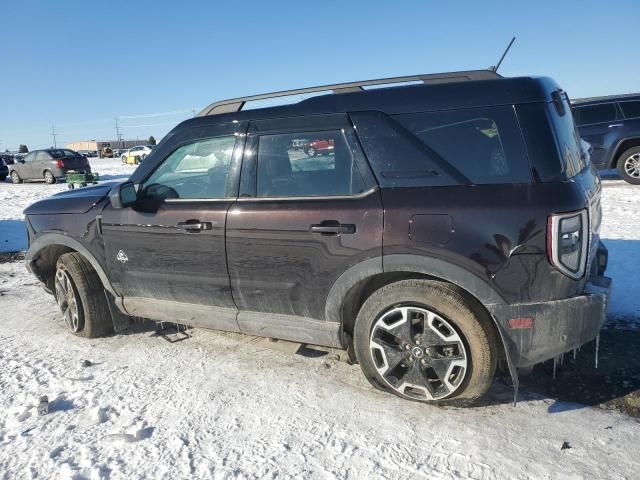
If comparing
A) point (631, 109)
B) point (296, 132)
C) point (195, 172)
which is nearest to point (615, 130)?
point (631, 109)

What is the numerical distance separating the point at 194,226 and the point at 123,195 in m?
0.63

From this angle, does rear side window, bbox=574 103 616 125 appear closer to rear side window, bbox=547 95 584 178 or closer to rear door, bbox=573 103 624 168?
rear door, bbox=573 103 624 168

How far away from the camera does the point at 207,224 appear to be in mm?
3193

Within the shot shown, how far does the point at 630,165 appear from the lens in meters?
10.1

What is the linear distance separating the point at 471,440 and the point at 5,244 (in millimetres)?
8452

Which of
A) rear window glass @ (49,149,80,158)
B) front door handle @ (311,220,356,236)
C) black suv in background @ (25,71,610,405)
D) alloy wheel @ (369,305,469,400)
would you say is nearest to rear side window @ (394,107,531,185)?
black suv in background @ (25,71,610,405)

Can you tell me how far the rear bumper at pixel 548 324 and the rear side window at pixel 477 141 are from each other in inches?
27.3

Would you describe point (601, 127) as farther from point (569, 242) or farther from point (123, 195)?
point (123, 195)

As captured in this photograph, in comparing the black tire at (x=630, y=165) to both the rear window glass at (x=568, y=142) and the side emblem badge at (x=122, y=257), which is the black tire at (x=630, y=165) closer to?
the rear window glass at (x=568, y=142)

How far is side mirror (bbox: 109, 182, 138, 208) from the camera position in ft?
11.1

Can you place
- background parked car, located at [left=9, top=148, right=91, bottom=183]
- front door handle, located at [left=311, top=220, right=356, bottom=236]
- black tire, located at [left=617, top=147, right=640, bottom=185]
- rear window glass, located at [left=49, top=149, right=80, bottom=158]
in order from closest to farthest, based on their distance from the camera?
front door handle, located at [left=311, top=220, right=356, bottom=236]
black tire, located at [left=617, top=147, right=640, bottom=185]
background parked car, located at [left=9, top=148, right=91, bottom=183]
rear window glass, located at [left=49, top=149, right=80, bottom=158]

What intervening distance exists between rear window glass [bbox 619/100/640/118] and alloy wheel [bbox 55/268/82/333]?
11.0 m

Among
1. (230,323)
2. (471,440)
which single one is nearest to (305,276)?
(230,323)

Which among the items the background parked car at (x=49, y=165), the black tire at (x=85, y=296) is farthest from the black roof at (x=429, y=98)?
the background parked car at (x=49, y=165)
